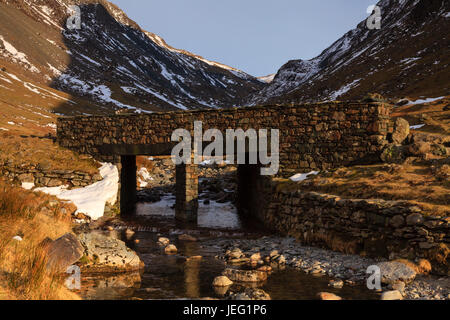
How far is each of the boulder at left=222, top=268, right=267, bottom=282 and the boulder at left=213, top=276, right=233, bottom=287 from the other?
13.0 inches

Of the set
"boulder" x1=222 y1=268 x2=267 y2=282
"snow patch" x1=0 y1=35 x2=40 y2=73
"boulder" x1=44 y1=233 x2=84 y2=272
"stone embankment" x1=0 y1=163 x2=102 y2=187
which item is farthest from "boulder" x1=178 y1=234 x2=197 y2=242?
"snow patch" x1=0 y1=35 x2=40 y2=73

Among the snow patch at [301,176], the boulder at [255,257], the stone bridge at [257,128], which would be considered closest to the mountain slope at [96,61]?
the stone bridge at [257,128]

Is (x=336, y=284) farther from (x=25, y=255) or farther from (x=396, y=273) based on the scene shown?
(x=25, y=255)

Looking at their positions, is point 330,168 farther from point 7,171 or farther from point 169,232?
point 7,171

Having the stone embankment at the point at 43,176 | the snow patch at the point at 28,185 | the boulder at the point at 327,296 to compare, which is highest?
the stone embankment at the point at 43,176

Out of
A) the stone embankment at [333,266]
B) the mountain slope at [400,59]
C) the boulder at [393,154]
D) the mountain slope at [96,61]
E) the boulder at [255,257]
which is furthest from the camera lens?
the mountain slope at [96,61]

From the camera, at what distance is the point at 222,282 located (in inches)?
333

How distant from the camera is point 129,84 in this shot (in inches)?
4875

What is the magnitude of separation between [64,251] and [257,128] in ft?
31.3

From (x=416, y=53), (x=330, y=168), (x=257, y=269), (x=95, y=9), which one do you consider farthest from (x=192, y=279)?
(x=95, y=9)

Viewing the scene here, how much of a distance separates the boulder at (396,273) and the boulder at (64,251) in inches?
267

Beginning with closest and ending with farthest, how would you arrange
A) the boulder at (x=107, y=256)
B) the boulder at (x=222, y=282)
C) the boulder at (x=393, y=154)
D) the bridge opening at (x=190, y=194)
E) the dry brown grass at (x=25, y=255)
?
the dry brown grass at (x=25, y=255)
the boulder at (x=222, y=282)
the boulder at (x=107, y=256)
the boulder at (x=393, y=154)
the bridge opening at (x=190, y=194)

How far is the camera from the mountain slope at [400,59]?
5528 centimetres

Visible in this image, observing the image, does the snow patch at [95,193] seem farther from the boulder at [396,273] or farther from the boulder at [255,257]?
the boulder at [396,273]
